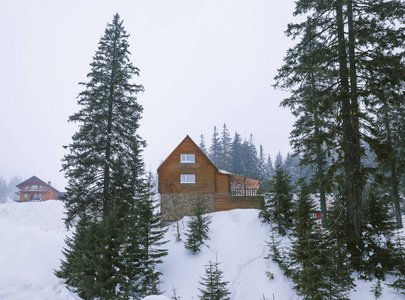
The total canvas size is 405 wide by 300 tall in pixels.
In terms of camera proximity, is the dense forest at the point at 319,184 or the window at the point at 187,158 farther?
the window at the point at 187,158

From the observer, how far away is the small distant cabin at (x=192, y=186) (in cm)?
2233

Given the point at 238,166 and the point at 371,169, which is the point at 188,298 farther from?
the point at 238,166

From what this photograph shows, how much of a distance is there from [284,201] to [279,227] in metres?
1.60

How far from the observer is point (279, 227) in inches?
540

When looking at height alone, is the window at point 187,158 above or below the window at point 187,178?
above

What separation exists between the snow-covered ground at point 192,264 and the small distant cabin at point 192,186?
2.83 metres

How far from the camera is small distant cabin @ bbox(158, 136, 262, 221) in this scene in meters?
22.3

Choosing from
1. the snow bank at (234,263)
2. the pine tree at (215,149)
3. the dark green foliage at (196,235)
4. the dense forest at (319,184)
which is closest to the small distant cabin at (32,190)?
the pine tree at (215,149)

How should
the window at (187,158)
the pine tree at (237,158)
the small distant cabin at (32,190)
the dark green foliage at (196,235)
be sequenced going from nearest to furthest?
the dark green foliage at (196,235) < the window at (187,158) < the pine tree at (237,158) < the small distant cabin at (32,190)

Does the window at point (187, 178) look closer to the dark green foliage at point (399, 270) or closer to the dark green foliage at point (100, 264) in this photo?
the dark green foliage at point (100, 264)

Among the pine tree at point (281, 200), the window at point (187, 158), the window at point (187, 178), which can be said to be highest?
the window at point (187, 158)

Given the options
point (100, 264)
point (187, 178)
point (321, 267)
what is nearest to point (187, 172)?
point (187, 178)

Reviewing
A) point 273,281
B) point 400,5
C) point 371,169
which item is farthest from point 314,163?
point 400,5

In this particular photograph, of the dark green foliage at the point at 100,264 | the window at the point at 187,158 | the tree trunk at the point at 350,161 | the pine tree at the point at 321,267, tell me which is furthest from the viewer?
the window at the point at 187,158
